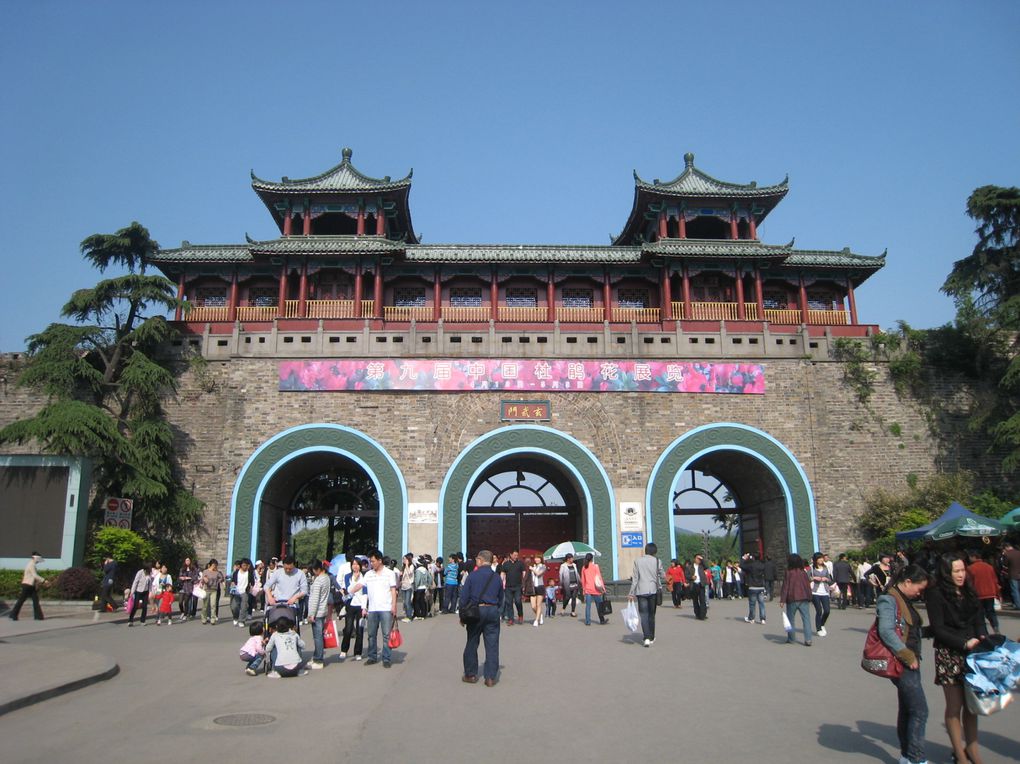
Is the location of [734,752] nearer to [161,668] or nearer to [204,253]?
[161,668]

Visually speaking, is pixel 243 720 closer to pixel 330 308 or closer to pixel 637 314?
pixel 330 308

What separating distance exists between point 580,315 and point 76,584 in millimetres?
14813

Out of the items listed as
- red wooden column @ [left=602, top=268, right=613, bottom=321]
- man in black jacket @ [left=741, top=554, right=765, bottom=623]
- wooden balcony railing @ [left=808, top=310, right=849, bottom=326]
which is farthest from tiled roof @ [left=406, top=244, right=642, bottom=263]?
man in black jacket @ [left=741, top=554, right=765, bottom=623]

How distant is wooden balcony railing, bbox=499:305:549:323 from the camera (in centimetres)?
2345

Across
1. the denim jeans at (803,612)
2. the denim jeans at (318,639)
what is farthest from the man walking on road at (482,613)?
the denim jeans at (803,612)

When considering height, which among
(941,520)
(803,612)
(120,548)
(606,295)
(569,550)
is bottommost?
(803,612)

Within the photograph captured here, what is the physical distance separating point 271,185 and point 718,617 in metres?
18.4

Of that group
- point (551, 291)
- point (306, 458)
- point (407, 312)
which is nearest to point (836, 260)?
point (551, 291)

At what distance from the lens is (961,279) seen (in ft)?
68.8

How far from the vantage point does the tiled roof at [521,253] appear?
23656mm

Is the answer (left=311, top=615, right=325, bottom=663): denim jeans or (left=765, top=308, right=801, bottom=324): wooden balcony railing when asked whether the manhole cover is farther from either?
(left=765, top=308, right=801, bottom=324): wooden balcony railing

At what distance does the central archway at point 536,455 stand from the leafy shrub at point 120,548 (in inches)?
257

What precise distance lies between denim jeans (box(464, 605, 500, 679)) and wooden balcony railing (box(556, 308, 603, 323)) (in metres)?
16.5

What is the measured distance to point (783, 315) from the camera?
23.5m
